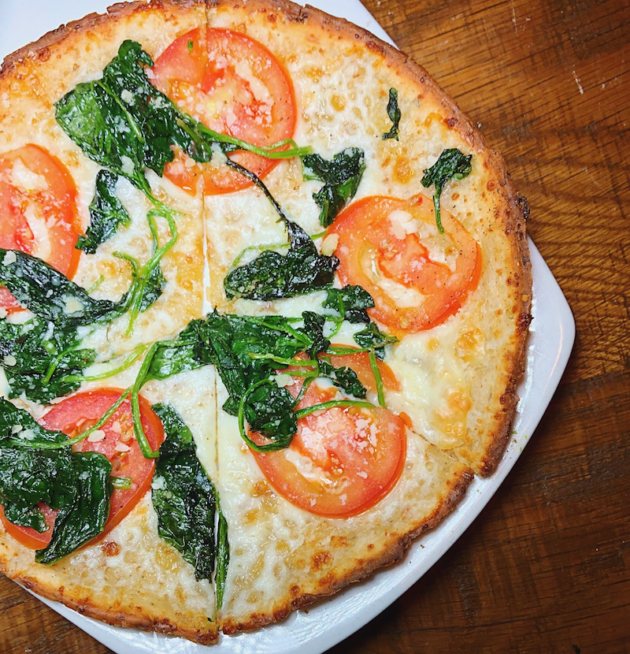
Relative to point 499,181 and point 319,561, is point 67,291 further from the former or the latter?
point 499,181

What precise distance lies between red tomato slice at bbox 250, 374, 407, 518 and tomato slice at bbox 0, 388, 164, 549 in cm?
60

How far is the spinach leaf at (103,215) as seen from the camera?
10.7 feet

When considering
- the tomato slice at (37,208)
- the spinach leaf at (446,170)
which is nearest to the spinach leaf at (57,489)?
the tomato slice at (37,208)

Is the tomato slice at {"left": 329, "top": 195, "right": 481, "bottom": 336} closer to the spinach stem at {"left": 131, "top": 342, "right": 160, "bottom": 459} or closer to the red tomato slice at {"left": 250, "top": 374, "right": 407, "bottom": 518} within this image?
the red tomato slice at {"left": 250, "top": 374, "right": 407, "bottom": 518}

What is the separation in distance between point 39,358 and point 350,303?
1.63 metres

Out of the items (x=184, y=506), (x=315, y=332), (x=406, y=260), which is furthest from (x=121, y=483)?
(x=406, y=260)

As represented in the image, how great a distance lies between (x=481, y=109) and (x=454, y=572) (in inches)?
114

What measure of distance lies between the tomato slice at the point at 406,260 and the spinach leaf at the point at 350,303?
0.11 feet

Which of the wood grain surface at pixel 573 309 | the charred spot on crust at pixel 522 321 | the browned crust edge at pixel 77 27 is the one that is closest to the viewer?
the charred spot on crust at pixel 522 321

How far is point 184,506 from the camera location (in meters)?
3.23

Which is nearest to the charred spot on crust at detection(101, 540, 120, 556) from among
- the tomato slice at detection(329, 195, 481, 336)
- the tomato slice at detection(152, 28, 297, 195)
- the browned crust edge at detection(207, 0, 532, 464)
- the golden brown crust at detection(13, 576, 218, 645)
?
the golden brown crust at detection(13, 576, 218, 645)

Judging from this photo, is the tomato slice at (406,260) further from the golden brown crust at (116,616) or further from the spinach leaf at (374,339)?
the golden brown crust at (116,616)

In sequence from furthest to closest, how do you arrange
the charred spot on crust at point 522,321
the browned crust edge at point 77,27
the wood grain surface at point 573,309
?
the wood grain surface at point 573,309 < the browned crust edge at point 77,27 < the charred spot on crust at point 522,321

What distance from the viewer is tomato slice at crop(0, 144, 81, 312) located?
3.17 meters
